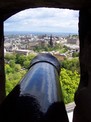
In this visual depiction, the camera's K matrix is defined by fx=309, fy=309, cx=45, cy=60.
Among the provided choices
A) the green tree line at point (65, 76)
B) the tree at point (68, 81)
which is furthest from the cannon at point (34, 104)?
the tree at point (68, 81)

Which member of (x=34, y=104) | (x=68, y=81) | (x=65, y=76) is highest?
(x=34, y=104)

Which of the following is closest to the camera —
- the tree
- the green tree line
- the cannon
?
the cannon

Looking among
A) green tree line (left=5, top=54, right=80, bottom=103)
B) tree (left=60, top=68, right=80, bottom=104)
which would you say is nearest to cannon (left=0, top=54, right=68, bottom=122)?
green tree line (left=5, top=54, right=80, bottom=103)

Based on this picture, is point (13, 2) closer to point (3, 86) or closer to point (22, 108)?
point (22, 108)

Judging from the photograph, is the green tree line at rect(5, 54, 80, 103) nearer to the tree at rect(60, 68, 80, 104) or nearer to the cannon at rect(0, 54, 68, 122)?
the tree at rect(60, 68, 80, 104)

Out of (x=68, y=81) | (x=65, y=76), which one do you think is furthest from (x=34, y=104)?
(x=65, y=76)

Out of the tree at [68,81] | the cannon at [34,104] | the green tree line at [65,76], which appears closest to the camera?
the cannon at [34,104]

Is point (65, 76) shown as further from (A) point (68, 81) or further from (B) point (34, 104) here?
(B) point (34, 104)

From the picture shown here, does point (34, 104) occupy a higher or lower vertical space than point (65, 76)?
higher

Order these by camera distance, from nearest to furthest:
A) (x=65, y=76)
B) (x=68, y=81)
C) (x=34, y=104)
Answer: (x=34, y=104) < (x=68, y=81) < (x=65, y=76)

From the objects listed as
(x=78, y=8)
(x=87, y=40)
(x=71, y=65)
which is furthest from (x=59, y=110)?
(x=71, y=65)

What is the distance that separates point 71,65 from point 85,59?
12.8m

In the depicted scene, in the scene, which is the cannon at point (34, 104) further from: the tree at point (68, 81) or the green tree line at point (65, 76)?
the tree at point (68, 81)

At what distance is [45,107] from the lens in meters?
1.23
